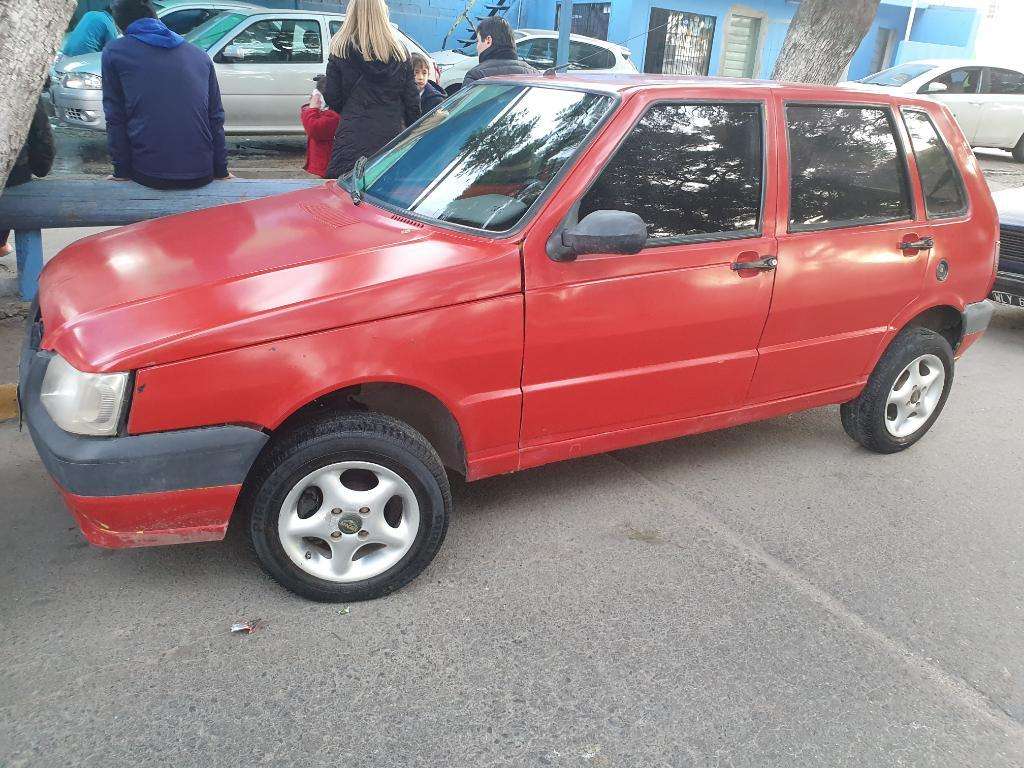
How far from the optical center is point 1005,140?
15.4 metres

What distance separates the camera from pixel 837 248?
376cm

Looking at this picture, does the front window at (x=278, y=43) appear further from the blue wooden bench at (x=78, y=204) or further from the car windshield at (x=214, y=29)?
the blue wooden bench at (x=78, y=204)

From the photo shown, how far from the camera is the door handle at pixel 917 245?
396 cm

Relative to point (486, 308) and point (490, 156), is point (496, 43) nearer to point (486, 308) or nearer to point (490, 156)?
point (490, 156)

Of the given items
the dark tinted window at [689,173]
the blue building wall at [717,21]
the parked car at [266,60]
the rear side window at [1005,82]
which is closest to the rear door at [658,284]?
the dark tinted window at [689,173]

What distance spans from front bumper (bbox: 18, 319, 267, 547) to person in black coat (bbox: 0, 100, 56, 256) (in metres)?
2.89

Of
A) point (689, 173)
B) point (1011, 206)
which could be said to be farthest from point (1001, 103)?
point (689, 173)

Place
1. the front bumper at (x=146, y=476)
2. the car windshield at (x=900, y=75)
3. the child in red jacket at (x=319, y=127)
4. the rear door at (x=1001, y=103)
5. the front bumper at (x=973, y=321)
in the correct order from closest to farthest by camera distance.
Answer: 1. the front bumper at (x=146, y=476)
2. the front bumper at (x=973, y=321)
3. the child in red jacket at (x=319, y=127)
4. the car windshield at (x=900, y=75)
5. the rear door at (x=1001, y=103)

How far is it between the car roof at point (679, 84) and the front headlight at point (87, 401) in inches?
82.8

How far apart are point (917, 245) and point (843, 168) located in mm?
542

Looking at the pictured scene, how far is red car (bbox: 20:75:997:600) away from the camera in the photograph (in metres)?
2.66

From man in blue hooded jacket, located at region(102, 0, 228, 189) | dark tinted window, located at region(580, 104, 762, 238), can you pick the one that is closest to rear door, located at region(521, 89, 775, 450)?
dark tinted window, located at region(580, 104, 762, 238)

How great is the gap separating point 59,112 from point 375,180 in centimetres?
860

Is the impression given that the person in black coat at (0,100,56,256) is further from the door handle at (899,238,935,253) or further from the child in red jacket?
the door handle at (899,238,935,253)
